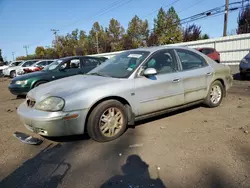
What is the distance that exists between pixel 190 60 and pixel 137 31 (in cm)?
3841

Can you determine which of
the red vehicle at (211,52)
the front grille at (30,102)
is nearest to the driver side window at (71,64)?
the front grille at (30,102)

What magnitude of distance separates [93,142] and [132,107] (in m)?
0.88

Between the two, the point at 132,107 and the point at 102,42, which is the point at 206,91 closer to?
the point at 132,107

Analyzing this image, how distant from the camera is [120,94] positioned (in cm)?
320

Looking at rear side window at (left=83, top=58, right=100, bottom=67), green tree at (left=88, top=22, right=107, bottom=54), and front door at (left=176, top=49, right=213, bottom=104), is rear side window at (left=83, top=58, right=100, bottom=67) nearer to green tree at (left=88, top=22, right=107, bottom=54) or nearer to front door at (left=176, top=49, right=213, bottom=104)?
front door at (left=176, top=49, right=213, bottom=104)

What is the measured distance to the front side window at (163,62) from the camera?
3688mm

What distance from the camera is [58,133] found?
2910 millimetres

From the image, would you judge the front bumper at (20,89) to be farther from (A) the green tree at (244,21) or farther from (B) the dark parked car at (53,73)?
(A) the green tree at (244,21)

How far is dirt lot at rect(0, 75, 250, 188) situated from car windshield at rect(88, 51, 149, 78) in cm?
111

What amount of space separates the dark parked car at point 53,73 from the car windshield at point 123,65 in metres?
3.71

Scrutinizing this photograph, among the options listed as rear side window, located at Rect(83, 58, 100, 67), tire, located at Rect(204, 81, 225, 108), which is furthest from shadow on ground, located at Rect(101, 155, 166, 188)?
rear side window, located at Rect(83, 58, 100, 67)

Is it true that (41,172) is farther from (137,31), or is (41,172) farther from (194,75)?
(137,31)

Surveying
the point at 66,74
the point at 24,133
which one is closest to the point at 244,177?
the point at 24,133

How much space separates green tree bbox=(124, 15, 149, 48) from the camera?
39938 millimetres
